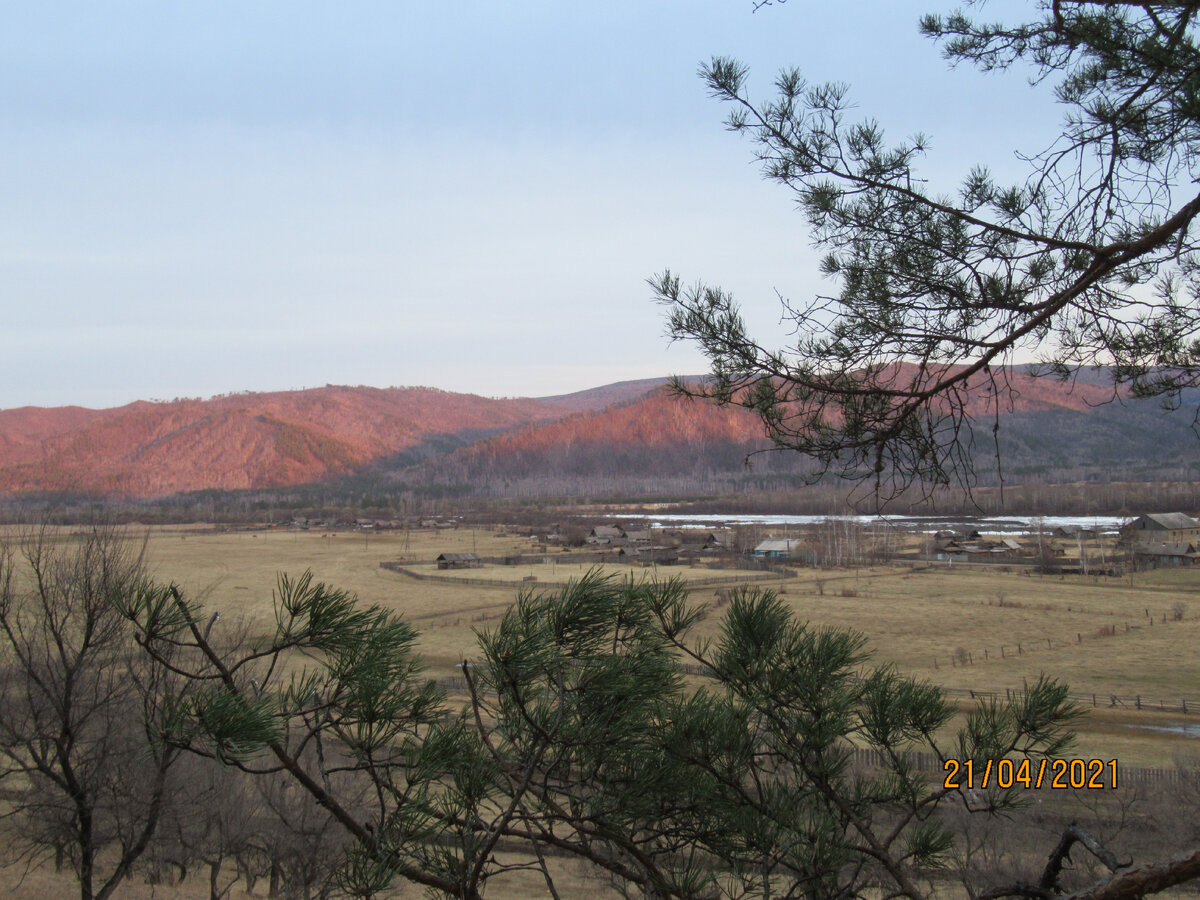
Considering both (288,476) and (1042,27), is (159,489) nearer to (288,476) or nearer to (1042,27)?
(288,476)

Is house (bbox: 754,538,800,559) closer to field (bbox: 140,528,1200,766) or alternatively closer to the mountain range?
field (bbox: 140,528,1200,766)

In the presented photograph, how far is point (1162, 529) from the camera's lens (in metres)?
53.8

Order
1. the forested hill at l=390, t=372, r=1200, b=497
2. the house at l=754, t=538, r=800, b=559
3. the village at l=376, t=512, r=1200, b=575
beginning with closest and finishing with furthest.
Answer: the village at l=376, t=512, r=1200, b=575 < the house at l=754, t=538, r=800, b=559 < the forested hill at l=390, t=372, r=1200, b=497

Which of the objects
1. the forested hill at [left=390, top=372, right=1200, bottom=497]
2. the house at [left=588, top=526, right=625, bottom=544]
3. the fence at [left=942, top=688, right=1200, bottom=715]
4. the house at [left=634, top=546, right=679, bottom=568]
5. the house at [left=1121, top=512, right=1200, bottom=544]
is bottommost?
the fence at [left=942, top=688, right=1200, bottom=715]

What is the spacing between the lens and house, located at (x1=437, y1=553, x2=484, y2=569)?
1927 inches

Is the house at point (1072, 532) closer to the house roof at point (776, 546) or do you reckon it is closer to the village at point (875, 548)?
the village at point (875, 548)

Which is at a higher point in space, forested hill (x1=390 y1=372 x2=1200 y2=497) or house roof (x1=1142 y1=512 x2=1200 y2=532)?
forested hill (x1=390 y1=372 x2=1200 y2=497)

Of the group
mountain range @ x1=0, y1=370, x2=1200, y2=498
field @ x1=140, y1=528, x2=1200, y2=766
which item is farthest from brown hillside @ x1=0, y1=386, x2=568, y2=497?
field @ x1=140, y1=528, x2=1200, y2=766

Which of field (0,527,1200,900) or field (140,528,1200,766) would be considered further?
field (140,528,1200,766)

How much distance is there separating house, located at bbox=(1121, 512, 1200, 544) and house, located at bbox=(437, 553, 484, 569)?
4266 cm

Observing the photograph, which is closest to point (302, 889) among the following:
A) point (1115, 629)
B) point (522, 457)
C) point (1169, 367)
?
point (1169, 367)

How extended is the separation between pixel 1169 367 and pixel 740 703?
8.07ft

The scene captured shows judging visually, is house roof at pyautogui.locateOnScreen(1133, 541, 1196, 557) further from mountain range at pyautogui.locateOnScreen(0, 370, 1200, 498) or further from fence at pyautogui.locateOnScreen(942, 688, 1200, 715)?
mountain range at pyautogui.locateOnScreen(0, 370, 1200, 498)

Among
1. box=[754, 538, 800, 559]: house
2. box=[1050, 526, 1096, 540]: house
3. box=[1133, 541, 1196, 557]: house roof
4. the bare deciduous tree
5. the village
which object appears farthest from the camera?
box=[1050, 526, 1096, 540]: house
